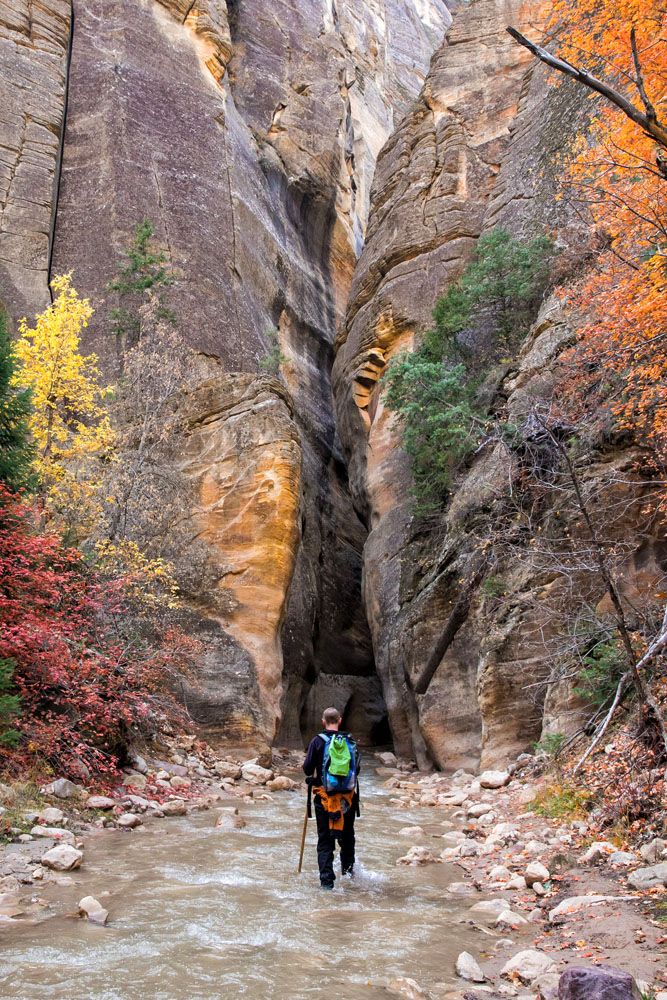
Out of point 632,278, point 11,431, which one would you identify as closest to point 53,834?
point 11,431

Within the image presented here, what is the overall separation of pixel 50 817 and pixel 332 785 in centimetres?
328

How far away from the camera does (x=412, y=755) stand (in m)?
19.6

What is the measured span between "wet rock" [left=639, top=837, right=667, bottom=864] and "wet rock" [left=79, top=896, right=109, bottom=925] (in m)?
4.12

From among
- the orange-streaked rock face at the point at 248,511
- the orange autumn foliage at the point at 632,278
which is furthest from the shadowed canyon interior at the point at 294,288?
the orange autumn foliage at the point at 632,278

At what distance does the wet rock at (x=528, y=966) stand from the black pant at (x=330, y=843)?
252 centimetres

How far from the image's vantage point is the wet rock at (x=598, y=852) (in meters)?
6.46

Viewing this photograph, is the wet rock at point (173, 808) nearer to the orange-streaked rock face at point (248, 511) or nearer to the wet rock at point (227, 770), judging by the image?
the wet rock at point (227, 770)

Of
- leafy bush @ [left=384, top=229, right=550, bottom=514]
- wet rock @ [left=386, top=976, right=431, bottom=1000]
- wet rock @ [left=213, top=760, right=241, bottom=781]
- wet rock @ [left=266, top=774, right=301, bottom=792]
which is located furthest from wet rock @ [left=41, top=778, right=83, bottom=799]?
leafy bush @ [left=384, top=229, right=550, bottom=514]

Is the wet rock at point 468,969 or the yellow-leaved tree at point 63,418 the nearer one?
the wet rock at point 468,969

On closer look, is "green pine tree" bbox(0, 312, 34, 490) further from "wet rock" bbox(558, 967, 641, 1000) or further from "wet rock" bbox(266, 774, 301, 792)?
"wet rock" bbox(558, 967, 641, 1000)

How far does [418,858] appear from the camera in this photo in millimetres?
7875

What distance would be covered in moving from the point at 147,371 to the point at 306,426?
11994 mm

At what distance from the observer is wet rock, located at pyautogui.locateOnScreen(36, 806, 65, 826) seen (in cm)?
791

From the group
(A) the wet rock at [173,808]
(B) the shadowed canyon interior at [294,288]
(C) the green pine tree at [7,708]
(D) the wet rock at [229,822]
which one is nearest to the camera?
(C) the green pine tree at [7,708]
